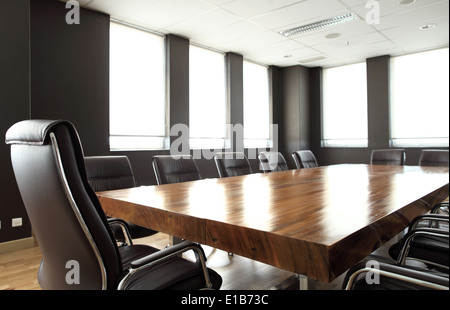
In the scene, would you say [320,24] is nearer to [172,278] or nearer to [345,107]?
[345,107]

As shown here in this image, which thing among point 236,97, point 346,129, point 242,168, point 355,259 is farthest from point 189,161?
point 346,129

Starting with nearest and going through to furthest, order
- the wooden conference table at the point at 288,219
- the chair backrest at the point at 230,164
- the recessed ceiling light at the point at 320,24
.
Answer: the wooden conference table at the point at 288,219 < the chair backrest at the point at 230,164 < the recessed ceiling light at the point at 320,24

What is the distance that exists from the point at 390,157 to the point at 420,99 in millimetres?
2741

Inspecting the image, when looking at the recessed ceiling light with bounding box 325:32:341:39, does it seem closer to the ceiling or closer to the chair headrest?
the ceiling

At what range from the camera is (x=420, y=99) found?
7.07 metres

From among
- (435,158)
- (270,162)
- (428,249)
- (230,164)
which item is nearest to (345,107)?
(435,158)

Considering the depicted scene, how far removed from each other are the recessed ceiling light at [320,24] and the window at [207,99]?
1699 millimetres

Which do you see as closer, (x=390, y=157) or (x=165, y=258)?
(x=165, y=258)

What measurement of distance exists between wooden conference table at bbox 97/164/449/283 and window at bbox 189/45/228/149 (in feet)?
14.8

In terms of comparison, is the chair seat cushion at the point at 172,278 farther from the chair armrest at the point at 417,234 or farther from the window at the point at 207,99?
the window at the point at 207,99

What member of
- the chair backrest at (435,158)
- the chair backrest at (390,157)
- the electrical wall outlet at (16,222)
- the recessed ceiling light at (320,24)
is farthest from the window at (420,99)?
the electrical wall outlet at (16,222)

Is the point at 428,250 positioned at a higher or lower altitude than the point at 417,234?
lower

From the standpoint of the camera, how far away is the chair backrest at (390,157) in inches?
203

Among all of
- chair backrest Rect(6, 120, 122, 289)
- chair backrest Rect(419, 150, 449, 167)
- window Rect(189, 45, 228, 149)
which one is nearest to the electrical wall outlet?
chair backrest Rect(6, 120, 122, 289)
